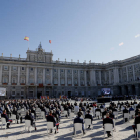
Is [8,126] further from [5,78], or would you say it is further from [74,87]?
[74,87]

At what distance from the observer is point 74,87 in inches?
2598

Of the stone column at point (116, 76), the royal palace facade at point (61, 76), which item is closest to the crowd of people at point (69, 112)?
the royal palace facade at point (61, 76)

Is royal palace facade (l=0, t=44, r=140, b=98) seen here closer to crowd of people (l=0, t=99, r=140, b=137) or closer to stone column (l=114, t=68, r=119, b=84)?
stone column (l=114, t=68, r=119, b=84)

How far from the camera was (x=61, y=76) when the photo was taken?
65125 mm

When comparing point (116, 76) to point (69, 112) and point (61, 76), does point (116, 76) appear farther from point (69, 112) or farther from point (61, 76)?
point (69, 112)

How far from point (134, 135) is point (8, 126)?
33.9ft

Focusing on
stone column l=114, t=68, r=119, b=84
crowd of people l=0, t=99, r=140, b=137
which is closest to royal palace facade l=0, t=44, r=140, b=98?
stone column l=114, t=68, r=119, b=84

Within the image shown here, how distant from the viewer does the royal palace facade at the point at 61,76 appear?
57.4 meters

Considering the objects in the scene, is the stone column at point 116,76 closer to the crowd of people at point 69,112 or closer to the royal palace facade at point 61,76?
the royal palace facade at point 61,76

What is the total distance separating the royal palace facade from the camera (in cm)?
5744

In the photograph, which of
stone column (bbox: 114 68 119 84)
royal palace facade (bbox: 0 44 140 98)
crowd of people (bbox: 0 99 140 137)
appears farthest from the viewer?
stone column (bbox: 114 68 119 84)

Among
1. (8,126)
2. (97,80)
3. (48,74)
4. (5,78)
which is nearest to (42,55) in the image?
(48,74)

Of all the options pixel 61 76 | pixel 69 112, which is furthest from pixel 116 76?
pixel 69 112

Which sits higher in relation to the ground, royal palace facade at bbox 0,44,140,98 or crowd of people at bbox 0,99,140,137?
royal palace facade at bbox 0,44,140,98
